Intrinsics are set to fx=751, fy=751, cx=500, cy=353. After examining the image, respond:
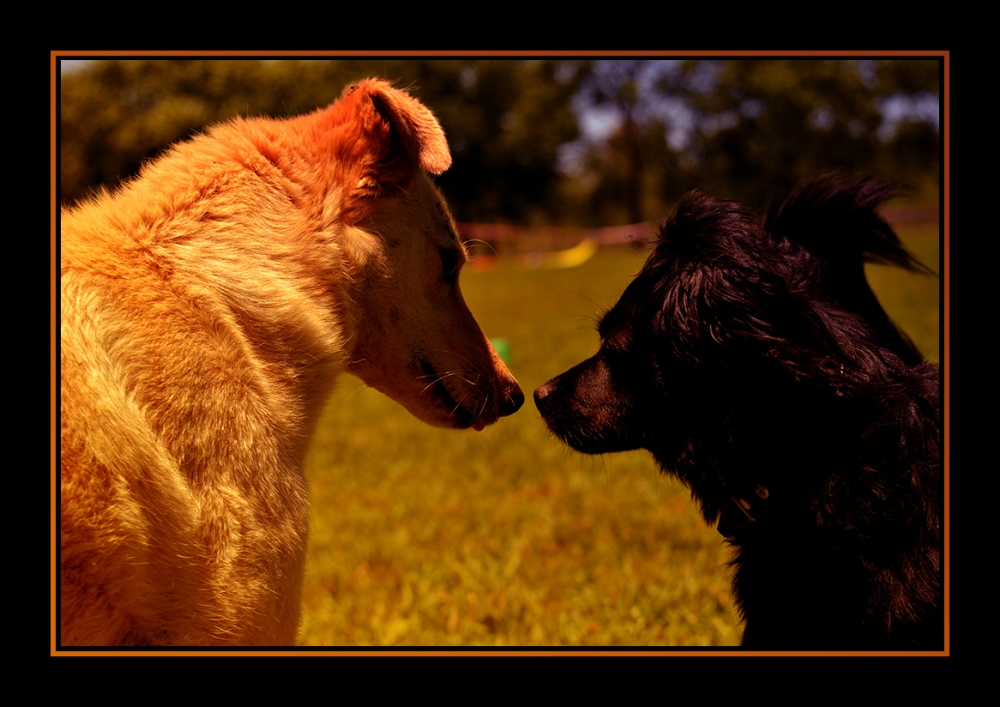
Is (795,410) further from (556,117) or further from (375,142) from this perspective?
(556,117)

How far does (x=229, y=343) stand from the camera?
2.13 meters

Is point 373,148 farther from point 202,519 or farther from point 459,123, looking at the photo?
point 459,123

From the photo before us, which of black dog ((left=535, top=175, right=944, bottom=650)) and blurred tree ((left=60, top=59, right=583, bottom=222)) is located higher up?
blurred tree ((left=60, top=59, right=583, bottom=222))

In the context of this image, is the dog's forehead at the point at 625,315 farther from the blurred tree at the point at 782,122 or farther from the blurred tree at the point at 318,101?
the blurred tree at the point at 318,101

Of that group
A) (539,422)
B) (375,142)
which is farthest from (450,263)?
(539,422)

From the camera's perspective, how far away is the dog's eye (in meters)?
2.83

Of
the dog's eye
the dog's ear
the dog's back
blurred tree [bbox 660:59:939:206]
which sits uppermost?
blurred tree [bbox 660:59:939:206]

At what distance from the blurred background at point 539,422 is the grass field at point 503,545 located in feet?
0.05

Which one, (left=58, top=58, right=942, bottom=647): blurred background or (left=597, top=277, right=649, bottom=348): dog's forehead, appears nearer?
(left=597, top=277, right=649, bottom=348): dog's forehead

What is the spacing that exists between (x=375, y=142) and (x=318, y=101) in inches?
702

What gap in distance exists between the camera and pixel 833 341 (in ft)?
7.91

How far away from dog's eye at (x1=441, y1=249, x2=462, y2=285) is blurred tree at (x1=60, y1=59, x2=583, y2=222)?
645 inches

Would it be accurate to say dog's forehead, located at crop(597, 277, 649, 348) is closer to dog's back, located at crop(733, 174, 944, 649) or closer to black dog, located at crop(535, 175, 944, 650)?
black dog, located at crop(535, 175, 944, 650)

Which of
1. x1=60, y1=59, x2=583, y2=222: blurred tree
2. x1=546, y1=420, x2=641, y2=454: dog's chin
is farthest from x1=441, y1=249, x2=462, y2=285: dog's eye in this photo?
x1=60, y1=59, x2=583, y2=222: blurred tree
